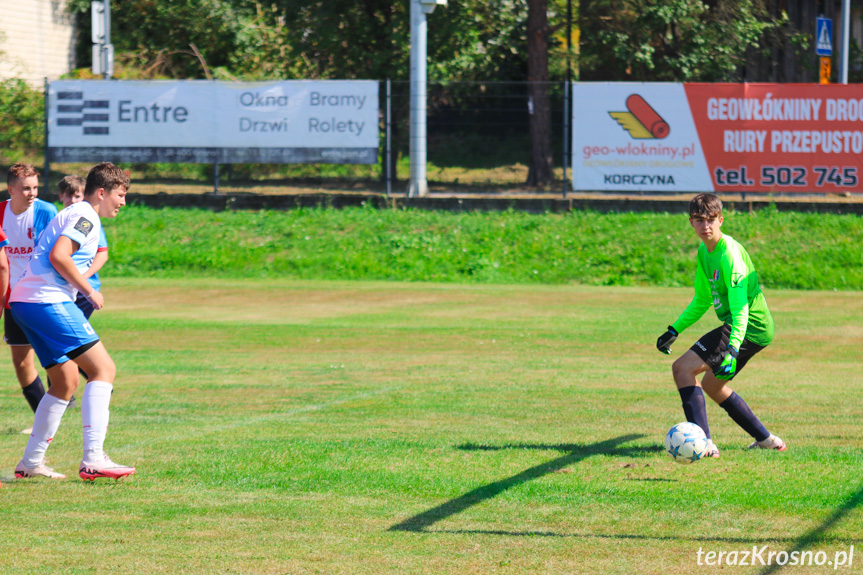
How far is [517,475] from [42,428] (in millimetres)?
3059

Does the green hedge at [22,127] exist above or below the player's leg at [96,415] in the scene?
above

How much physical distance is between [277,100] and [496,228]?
6069 millimetres

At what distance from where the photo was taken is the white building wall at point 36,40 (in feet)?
112

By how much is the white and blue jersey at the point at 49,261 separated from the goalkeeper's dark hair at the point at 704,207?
12.7 ft

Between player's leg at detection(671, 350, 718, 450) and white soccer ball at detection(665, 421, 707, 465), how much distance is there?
13.0 inches

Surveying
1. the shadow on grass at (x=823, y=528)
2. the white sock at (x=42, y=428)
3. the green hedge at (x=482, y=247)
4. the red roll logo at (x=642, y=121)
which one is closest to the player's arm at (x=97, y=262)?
the white sock at (x=42, y=428)

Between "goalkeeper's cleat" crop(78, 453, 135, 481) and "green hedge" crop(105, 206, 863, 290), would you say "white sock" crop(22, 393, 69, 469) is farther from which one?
"green hedge" crop(105, 206, 863, 290)

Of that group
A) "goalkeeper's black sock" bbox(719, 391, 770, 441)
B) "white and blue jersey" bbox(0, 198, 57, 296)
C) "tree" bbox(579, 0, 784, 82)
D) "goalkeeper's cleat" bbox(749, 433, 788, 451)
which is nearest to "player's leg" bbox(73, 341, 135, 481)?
"white and blue jersey" bbox(0, 198, 57, 296)

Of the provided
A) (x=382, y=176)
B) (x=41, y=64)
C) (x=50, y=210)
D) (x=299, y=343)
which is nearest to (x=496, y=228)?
(x=382, y=176)

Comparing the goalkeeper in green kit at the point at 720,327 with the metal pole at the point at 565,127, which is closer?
the goalkeeper in green kit at the point at 720,327

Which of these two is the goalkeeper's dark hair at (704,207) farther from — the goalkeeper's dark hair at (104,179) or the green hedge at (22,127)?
the green hedge at (22,127)

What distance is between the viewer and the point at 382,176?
2347cm

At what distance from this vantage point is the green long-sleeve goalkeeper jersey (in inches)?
266

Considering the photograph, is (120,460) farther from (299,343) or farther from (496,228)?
(496,228)
